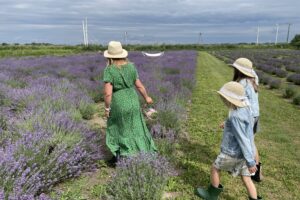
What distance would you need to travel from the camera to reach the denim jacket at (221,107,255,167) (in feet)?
10.8

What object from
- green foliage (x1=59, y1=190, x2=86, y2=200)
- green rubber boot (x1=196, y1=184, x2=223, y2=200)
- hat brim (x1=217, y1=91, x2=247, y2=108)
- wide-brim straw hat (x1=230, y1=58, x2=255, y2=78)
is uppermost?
wide-brim straw hat (x1=230, y1=58, x2=255, y2=78)

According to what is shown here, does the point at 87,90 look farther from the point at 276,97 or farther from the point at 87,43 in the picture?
the point at 87,43

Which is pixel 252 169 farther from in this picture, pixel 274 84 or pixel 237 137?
pixel 274 84

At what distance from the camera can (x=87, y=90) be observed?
30.7 feet

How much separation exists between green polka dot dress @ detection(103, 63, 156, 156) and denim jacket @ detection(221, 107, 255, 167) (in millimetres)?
1189

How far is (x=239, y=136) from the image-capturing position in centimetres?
331

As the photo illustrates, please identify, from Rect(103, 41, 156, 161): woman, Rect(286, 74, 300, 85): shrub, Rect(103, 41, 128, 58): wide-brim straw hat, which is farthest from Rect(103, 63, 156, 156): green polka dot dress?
Rect(286, 74, 300, 85): shrub

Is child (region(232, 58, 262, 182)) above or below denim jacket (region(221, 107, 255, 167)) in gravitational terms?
above

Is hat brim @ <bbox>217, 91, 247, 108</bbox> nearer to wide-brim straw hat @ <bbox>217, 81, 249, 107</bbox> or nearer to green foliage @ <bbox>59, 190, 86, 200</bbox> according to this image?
A: wide-brim straw hat @ <bbox>217, 81, 249, 107</bbox>

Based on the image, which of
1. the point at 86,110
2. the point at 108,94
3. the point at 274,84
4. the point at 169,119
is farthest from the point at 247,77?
the point at 274,84

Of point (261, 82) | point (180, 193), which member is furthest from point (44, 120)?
point (261, 82)

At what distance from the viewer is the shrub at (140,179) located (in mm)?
3356

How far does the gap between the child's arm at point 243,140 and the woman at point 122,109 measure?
1364mm

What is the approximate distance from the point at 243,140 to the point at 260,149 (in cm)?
292
